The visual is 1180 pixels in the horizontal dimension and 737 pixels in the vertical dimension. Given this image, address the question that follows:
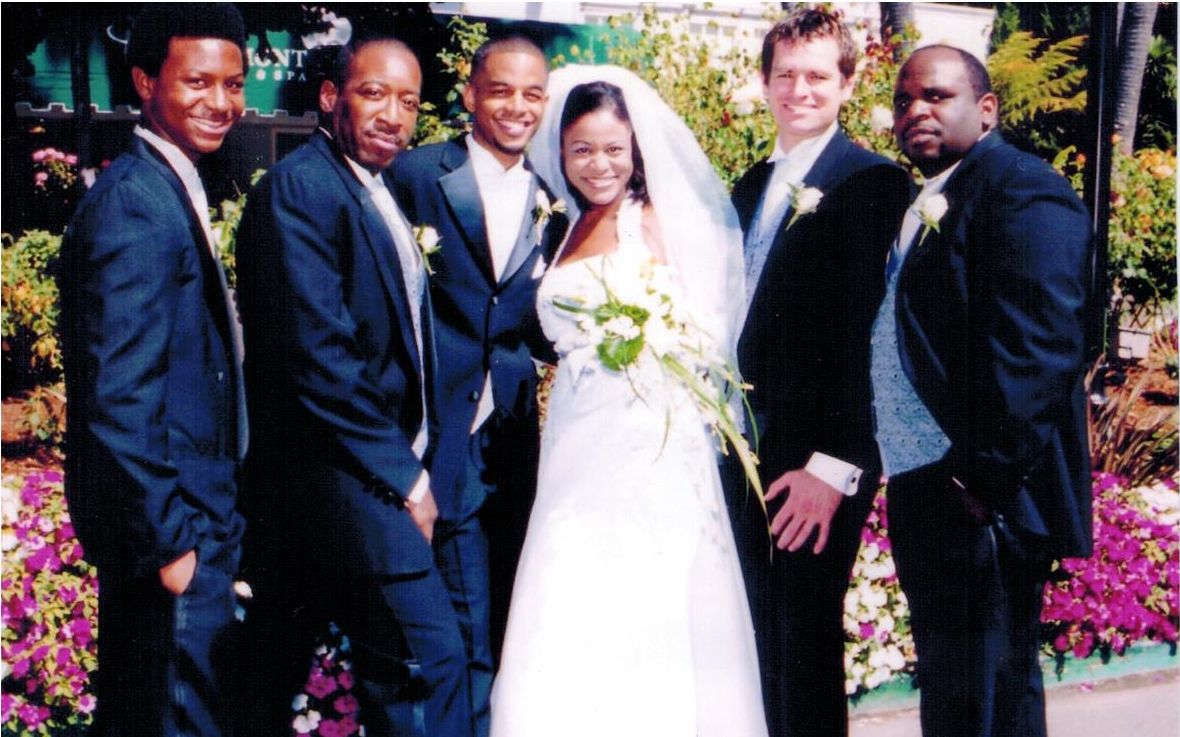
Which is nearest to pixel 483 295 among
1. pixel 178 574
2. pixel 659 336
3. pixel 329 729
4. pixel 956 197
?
pixel 659 336

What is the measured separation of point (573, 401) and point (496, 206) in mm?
634

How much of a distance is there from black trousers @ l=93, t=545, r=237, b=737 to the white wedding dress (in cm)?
83

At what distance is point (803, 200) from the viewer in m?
2.87

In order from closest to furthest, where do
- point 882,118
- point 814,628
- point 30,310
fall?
point 814,628 < point 882,118 < point 30,310

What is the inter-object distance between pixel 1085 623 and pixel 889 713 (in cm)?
89

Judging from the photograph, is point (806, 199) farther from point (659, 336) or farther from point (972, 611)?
point (972, 611)

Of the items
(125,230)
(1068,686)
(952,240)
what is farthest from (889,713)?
(125,230)

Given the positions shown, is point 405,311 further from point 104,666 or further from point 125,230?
point 104,666

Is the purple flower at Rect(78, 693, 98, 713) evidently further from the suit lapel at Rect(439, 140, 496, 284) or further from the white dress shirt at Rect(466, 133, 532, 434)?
the suit lapel at Rect(439, 140, 496, 284)

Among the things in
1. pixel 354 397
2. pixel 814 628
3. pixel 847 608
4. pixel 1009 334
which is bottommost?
pixel 847 608

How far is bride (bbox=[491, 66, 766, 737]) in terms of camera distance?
9.14ft

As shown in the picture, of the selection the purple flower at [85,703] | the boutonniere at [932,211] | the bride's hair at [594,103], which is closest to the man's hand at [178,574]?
the purple flower at [85,703]

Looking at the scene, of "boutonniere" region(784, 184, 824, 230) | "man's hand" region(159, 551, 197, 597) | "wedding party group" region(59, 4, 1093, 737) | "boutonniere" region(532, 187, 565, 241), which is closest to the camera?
"man's hand" region(159, 551, 197, 597)

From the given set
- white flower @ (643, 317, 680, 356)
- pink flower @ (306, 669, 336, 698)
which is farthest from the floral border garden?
white flower @ (643, 317, 680, 356)
